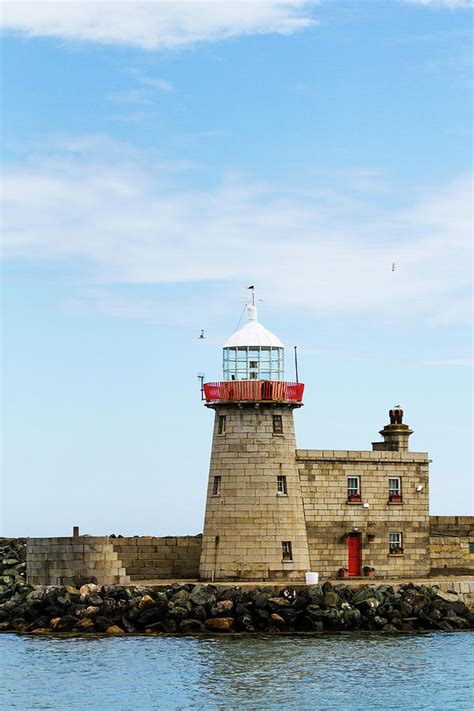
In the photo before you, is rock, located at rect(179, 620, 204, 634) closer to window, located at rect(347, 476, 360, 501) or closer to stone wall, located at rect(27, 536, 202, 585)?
stone wall, located at rect(27, 536, 202, 585)

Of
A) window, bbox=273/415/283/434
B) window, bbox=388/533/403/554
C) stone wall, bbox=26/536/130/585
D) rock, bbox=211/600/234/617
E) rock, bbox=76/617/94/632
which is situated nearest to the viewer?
rock, bbox=211/600/234/617

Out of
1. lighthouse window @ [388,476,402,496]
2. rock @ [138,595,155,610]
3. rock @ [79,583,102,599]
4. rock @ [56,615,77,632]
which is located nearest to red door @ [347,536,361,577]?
lighthouse window @ [388,476,402,496]

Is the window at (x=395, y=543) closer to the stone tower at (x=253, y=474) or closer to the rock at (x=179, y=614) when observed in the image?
the stone tower at (x=253, y=474)

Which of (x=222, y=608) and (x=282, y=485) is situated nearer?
(x=222, y=608)

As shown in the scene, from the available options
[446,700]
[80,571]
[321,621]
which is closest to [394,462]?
[321,621]

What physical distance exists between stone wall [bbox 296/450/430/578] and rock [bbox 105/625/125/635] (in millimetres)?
6789

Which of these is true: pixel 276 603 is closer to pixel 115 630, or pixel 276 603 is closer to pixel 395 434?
pixel 115 630

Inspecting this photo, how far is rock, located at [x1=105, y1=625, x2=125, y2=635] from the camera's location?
122 feet

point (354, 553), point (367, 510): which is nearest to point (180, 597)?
point (354, 553)

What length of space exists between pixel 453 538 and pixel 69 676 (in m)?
15.6

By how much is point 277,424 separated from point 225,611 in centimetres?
620

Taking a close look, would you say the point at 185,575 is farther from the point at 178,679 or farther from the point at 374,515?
the point at 178,679

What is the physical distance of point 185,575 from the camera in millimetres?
42656

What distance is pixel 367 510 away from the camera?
42.6m
